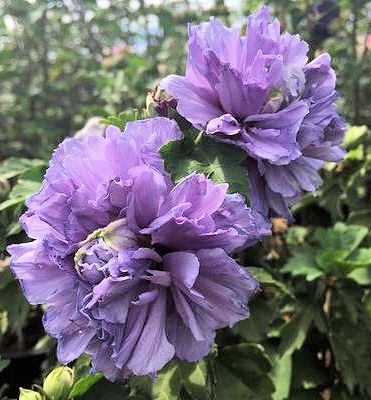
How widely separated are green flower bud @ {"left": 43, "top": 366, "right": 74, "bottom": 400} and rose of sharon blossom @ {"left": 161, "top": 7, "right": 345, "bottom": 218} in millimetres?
317

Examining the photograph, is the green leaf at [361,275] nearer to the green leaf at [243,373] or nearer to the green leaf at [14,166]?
the green leaf at [243,373]

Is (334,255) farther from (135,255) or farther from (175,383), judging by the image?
(135,255)

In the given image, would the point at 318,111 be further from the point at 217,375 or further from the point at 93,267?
the point at 217,375

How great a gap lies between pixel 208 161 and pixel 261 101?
9cm

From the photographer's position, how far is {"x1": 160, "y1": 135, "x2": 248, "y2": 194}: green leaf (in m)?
0.71

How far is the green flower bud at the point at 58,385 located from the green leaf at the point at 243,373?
26cm

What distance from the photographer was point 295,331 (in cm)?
123

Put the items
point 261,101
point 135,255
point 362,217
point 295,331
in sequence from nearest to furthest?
point 135,255 < point 261,101 < point 295,331 < point 362,217

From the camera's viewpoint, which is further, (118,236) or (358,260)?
(358,260)

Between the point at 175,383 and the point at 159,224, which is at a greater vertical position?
the point at 159,224

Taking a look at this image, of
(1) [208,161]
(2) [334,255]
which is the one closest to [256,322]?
(2) [334,255]

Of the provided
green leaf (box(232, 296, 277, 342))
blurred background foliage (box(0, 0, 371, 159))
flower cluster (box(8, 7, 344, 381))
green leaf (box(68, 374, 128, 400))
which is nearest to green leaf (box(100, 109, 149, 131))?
flower cluster (box(8, 7, 344, 381))

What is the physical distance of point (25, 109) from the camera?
107 inches

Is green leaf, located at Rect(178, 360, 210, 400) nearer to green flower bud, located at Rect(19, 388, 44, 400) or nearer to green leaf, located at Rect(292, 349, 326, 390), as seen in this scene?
green flower bud, located at Rect(19, 388, 44, 400)
